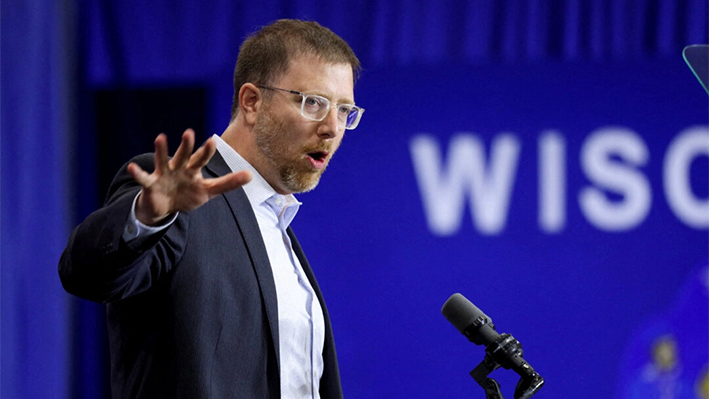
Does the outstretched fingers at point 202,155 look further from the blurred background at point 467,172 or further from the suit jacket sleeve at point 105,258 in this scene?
the blurred background at point 467,172

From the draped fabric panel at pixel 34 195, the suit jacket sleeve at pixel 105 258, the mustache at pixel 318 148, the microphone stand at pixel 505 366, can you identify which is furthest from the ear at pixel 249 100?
the draped fabric panel at pixel 34 195

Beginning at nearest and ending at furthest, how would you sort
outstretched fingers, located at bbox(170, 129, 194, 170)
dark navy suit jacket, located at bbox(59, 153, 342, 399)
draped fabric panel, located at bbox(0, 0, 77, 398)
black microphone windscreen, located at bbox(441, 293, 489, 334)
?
outstretched fingers, located at bbox(170, 129, 194, 170)
dark navy suit jacket, located at bbox(59, 153, 342, 399)
black microphone windscreen, located at bbox(441, 293, 489, 334)
draped fabric panel, located at bbox(0, 0, 77, 398)

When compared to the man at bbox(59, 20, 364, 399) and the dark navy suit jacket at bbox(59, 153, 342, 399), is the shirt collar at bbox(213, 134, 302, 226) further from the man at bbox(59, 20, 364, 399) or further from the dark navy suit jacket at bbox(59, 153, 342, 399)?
the dark navy suit jacket at bbox(59, 153, 342, 399)

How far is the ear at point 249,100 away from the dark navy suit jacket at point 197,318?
392 mm

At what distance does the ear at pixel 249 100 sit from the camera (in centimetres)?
170

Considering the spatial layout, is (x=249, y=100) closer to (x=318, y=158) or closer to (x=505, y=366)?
(x=318, y=158)

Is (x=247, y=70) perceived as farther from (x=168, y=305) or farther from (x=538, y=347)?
(x=538, y=347)

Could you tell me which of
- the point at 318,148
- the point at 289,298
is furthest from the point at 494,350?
the point at 318,148

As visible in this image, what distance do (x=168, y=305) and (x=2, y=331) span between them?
219cm

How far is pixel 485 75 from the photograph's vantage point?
353 centimetres

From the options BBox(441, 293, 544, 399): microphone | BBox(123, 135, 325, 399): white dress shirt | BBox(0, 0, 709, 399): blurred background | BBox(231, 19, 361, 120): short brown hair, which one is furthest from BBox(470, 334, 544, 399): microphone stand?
BBox(0, 0, 709, 399): blurred background

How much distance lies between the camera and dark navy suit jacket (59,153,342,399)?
1.24 m

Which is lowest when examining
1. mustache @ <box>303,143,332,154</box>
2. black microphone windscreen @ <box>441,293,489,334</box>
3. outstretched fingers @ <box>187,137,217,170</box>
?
black microphone windscreen @ <box>441,293,489,334</box>

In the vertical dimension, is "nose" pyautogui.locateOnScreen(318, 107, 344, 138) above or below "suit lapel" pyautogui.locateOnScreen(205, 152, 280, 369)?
above
